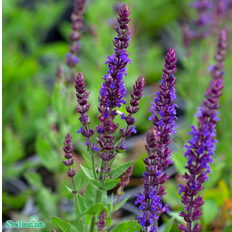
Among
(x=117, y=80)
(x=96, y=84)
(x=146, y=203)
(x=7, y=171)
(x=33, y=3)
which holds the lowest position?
(x=146, y=203)

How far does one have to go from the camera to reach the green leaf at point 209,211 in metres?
1.87

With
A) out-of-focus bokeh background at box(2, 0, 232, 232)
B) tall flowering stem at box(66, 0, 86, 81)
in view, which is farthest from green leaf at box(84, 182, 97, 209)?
tall flowering stem at box(66, 0, 86, 81)

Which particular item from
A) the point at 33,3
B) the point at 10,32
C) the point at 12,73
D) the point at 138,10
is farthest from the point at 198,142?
the point at 33,3

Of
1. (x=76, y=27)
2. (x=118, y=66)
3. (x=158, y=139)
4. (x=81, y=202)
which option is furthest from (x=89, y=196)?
(x=76, y=27)

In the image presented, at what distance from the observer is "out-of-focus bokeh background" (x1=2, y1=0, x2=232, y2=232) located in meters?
2.07

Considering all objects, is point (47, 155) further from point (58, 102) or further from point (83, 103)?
point (83, 103)

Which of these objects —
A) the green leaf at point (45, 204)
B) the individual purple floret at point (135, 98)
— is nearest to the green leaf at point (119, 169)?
the individual purple floret at point (135, 98)

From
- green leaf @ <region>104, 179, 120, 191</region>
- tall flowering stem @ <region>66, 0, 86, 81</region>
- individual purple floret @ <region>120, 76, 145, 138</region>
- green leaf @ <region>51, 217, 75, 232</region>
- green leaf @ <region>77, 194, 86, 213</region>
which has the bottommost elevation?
green leaf @ <region>51, 217, 75, 232</region>

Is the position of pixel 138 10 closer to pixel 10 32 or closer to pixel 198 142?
pixel 10 32

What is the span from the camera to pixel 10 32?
353 cm

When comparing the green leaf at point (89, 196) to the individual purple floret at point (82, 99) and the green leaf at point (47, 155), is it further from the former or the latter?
the green leaf at point (47, 155)

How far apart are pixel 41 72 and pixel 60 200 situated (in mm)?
2254

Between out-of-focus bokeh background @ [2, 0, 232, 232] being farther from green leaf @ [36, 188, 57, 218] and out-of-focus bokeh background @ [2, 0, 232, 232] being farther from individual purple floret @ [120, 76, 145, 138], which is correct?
individual purple floret @ [120, 76, 145, 138]

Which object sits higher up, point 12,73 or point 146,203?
point 12,73
